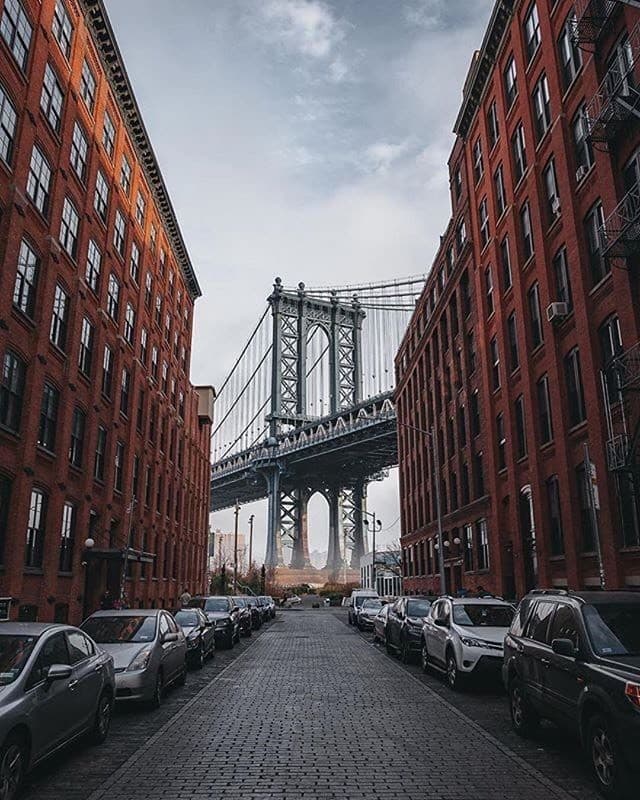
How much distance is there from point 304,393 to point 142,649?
92.0 metres

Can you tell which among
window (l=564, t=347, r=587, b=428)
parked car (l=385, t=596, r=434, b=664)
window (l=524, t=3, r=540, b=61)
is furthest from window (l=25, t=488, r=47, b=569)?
window (l=524, t=3, r=540, b=61)

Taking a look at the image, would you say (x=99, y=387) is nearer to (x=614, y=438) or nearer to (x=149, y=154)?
(x=149, y=154)

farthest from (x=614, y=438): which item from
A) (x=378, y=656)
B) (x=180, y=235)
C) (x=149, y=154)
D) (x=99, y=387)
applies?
(x=180, y=235)

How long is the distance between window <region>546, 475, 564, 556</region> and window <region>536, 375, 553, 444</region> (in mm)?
1485

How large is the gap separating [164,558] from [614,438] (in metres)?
29.3

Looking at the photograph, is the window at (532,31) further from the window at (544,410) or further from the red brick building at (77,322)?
the red brick building at (77,322)

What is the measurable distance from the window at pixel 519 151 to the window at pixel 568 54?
3.67 metres

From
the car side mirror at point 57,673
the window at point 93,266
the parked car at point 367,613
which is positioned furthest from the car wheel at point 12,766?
the parked car at point 367,613

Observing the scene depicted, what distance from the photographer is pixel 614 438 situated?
17625 mm

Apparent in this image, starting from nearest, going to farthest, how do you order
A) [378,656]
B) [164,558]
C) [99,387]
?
[378,656]
[99,387]
[164,558]

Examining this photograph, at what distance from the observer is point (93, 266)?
1091 inches

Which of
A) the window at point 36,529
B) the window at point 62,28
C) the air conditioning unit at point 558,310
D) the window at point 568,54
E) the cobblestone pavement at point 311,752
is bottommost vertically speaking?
the cobblestone pavement at point 311,752

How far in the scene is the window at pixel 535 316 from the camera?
82.7 feet

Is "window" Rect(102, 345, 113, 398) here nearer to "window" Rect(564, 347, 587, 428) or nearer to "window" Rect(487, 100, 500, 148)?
"window" Rect(564, 347, 587, 428)
